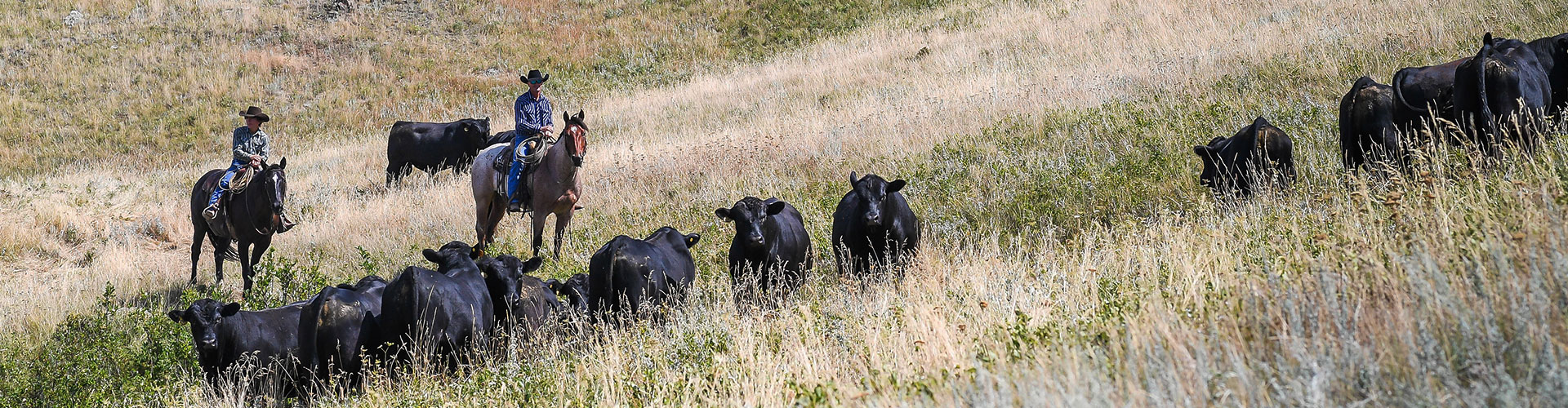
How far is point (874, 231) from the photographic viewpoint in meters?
8.45

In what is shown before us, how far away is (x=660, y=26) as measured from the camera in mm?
34281

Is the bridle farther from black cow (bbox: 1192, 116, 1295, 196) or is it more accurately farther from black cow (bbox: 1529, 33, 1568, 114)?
black cow (bbox: 1529, 33, 1568, 114)

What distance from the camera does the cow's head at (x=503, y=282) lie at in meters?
8.45

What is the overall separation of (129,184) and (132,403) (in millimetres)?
14870

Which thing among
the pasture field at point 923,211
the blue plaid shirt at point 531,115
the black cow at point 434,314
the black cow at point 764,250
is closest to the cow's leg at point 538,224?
the pasture field at point 923,211

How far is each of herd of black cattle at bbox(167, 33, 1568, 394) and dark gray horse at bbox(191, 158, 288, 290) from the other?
4003 millimetres

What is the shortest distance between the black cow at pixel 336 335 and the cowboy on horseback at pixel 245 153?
5.81 meters

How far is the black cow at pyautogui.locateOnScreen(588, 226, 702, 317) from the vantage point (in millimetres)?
8195

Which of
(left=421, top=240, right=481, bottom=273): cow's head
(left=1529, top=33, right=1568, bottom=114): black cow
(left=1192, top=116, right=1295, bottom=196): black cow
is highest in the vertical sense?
(left=1529, top=33, right=1568, bottom=114): black cow

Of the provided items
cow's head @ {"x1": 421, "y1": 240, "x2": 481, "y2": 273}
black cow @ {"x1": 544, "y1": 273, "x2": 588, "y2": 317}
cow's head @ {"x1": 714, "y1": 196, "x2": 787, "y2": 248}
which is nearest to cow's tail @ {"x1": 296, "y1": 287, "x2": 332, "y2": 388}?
cow's head @ {"x1": 421, "y1": 240, "x2": 481, "y2": 273}

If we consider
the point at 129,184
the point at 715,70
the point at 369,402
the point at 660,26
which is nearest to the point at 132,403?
the point at 369,402

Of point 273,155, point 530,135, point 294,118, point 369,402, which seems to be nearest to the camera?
point 369,402

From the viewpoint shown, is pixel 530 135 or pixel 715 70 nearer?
pixel 530 135

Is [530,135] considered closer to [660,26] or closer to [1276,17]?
[1276,17]
